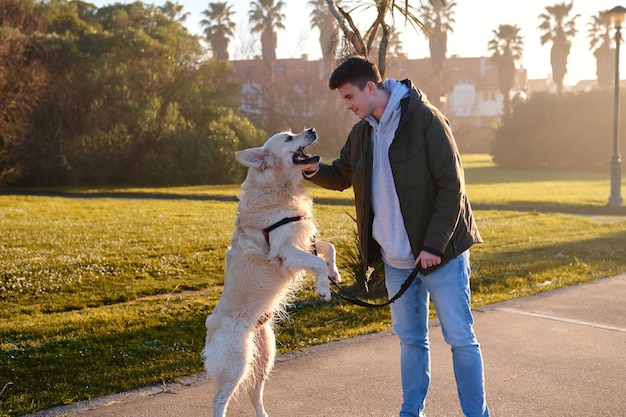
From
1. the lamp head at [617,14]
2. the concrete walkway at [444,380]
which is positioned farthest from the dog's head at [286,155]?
the lamp head at [617,14]

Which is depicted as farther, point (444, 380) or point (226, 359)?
point (444, 380)

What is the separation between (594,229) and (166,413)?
1422cm

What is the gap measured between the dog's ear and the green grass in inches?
80.9

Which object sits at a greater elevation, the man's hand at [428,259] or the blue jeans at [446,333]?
the man's hand at [428,259]

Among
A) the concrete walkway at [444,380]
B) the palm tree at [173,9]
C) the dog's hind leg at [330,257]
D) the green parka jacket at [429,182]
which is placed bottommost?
the concrete walkway at [444,380]

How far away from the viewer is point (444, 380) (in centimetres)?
549

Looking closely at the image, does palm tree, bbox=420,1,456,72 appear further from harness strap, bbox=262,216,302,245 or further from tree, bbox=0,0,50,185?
harness strap, bbox=262,216,302,245

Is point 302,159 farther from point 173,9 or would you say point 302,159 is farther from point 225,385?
point 173,9

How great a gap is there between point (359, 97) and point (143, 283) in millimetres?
6042

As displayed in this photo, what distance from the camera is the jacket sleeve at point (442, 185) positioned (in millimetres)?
3963

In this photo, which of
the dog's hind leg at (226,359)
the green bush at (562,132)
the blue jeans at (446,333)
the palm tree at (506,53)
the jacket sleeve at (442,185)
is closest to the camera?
the jacket sleeve at (442,185)

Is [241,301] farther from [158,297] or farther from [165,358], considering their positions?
[158,297]

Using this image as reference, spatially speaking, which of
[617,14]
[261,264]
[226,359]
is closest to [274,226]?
[261,264]

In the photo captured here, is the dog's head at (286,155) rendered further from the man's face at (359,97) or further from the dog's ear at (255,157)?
the man's face at (359,97)
